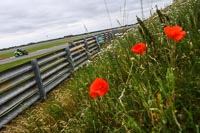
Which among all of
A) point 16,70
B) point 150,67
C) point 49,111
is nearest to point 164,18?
point 150,67

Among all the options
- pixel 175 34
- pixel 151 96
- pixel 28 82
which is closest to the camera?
pixel 175 34

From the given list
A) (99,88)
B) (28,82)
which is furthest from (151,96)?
(28,82)

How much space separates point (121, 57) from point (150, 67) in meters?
1.39

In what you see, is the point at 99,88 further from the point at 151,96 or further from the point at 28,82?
the point at 28,82

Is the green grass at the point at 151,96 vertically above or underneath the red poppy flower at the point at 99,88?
underneath

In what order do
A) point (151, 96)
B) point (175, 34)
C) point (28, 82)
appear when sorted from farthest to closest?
1. point (28, 82)
2. point (151, 96)
3. point (175, 34)

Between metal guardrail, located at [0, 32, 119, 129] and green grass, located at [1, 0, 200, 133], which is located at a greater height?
green grass, located at [1, 0, 200, 133]

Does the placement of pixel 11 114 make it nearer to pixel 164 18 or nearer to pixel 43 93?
pixel 43 93

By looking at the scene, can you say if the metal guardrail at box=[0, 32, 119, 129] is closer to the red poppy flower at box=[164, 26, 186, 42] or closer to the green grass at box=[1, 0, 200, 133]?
the green grass at box=[1, 0, 200, 133]

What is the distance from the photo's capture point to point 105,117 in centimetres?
338

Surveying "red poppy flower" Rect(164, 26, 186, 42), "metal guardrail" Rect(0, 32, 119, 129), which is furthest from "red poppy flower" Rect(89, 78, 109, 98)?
"metal guardrail" Rect(0, 32, 119, 129)

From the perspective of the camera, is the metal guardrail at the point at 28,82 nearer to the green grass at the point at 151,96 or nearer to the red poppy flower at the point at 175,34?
the green grass at the point at 151,96

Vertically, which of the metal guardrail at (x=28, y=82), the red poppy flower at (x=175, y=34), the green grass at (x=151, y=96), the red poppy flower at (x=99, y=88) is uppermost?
the red poppy flower at (x=175, y=34)

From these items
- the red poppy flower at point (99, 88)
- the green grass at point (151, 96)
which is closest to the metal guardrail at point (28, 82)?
the green grass at point (151, 96)
